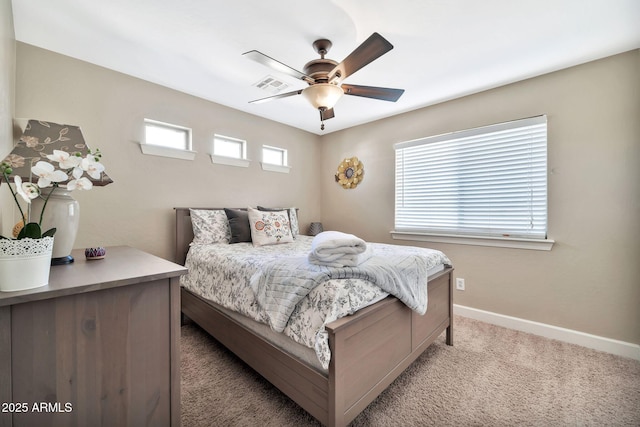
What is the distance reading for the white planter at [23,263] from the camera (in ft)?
2.43

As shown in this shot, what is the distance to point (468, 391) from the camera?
170cm

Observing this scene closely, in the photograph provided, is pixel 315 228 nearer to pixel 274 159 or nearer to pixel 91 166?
pixel 274 159

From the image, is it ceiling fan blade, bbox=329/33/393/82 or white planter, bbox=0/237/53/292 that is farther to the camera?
ceiling fan blade, bbox=329/33/393/82

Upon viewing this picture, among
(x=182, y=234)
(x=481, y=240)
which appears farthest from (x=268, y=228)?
(x=481, y=240)

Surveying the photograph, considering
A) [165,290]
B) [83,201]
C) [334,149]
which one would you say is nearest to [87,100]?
[83,201]

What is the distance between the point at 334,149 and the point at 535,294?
10.3 feet

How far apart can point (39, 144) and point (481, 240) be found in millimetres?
3513

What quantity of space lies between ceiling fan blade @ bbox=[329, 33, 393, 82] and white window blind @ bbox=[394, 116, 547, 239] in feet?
6.00

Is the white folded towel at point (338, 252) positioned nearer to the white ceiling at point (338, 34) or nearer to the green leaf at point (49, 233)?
the green leaf at point (49, 233)

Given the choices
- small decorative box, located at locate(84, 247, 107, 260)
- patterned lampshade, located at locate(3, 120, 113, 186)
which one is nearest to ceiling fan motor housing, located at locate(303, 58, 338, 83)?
patterned lampshade, located at locate(3, 120, 113, 186)

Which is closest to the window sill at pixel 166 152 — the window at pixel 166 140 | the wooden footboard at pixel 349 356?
the window at pixel 166 140

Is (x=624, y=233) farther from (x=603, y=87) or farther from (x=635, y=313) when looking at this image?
(x=603, y=87)

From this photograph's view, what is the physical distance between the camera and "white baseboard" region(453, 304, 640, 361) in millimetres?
2107

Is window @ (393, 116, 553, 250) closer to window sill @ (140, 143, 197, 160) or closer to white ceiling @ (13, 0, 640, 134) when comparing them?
white ceiling @ (13, 0, 640, 134)
